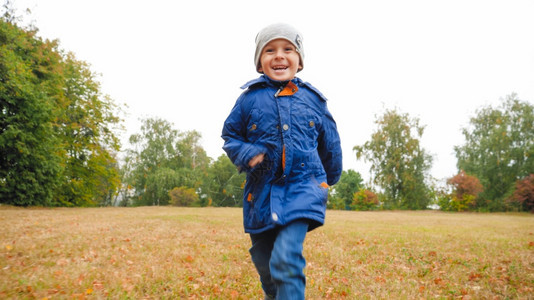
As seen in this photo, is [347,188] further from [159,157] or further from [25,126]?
[25,126]

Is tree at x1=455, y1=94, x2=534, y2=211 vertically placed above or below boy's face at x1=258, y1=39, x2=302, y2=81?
above

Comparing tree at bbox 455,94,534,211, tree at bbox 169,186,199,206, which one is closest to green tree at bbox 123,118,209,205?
tree at bbox 169,186,199,206

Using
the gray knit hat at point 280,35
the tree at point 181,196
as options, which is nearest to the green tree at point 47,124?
the tree at point 181,196

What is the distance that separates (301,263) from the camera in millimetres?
2068

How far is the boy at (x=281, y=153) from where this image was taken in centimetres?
211

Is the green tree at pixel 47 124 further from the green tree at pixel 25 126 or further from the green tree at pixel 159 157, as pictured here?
the green tree at pixel 159 157

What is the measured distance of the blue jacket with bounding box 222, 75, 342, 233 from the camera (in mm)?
2195

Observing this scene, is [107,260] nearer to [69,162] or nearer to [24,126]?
[24,126]

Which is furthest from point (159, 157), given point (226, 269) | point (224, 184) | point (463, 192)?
point (226, 269)

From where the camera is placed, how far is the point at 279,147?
2.25 m

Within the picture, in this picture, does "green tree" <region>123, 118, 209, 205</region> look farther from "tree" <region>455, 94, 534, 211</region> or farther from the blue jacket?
the blue jacket

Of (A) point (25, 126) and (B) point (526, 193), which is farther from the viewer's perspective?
(B) point (526, 193)

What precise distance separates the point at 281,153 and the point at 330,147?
0.55 metres

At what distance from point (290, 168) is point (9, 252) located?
18.6 ft
